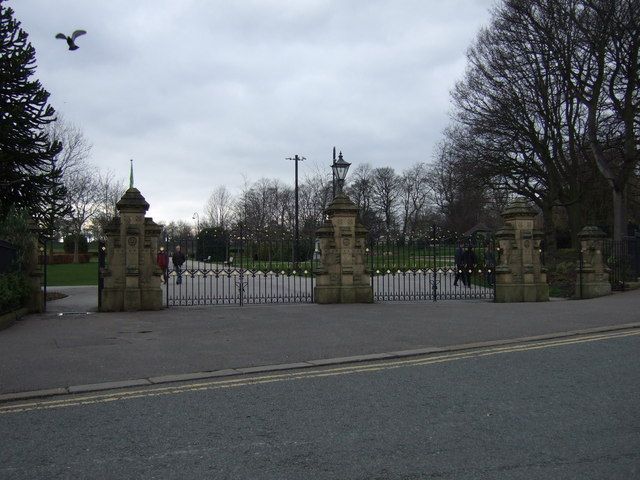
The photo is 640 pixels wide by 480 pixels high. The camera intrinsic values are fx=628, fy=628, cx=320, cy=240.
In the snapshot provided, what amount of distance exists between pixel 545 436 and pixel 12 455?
14.3 feet

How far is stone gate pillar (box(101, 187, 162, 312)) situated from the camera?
51.8ft

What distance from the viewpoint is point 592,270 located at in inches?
811

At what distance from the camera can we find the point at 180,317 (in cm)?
1469

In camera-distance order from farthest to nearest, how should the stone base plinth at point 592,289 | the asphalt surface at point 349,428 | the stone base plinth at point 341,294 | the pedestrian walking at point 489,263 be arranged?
the pedestrian walking at point 489,263 < the stone base plinth at point 592,289 < the stone base plinth at point 341,294 < the asphalt surface at point 349,428

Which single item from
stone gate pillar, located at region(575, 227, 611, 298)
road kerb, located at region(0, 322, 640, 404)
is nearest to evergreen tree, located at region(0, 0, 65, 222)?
road kerb, located at region(0, 322, 640, 404)

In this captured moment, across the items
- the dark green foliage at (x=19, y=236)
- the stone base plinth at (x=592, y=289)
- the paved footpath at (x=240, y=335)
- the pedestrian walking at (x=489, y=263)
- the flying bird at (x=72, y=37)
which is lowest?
the paved footpath at (x=240, y=335)

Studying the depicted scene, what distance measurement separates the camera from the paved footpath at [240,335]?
8.41m

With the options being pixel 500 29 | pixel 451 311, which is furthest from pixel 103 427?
pixel 500 29

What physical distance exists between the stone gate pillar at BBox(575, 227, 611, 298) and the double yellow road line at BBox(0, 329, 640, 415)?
32.3ft

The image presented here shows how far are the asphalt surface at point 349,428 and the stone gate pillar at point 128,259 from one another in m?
8.70

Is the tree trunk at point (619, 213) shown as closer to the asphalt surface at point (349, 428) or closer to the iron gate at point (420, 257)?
the iron gate at point (420, 257)

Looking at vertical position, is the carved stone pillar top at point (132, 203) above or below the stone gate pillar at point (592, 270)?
above

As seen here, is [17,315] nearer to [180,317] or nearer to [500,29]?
[180,317]

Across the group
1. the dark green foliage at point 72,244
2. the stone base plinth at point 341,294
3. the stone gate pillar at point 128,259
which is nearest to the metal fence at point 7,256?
the stone gate pillar at point 128,259
